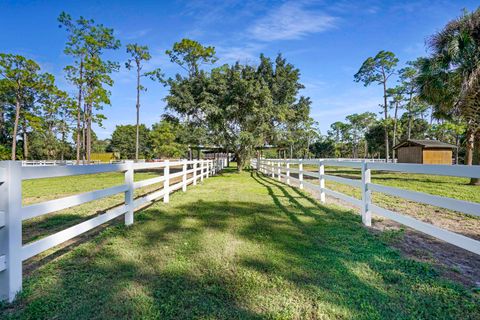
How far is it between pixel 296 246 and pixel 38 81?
31.4 metres

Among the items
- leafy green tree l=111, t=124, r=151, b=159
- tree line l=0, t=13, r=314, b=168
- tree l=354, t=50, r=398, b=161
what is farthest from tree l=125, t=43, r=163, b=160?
leafy green tree l=111, t=124, r=151, b=159

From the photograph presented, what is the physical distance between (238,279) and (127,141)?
76388 mm

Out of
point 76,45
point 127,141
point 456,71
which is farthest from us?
point 127,141

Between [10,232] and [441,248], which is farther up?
[10,232]

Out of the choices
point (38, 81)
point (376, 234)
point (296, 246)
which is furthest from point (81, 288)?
point (38, 81)

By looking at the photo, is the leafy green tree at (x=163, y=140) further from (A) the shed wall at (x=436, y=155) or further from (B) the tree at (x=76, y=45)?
(A) the shed wall at (x=436, y=155)

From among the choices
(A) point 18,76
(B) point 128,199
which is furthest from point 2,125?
(B) point 128,199

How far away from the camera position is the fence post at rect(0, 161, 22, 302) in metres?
2.22

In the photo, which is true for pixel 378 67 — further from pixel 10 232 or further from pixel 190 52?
pixel 10 232

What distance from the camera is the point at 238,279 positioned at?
103 inches

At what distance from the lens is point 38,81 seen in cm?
2602

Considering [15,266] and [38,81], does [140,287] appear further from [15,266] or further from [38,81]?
[38,81]

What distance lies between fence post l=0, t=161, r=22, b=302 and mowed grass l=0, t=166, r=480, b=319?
14 cm

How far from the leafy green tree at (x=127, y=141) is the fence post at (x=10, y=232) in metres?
65.5
